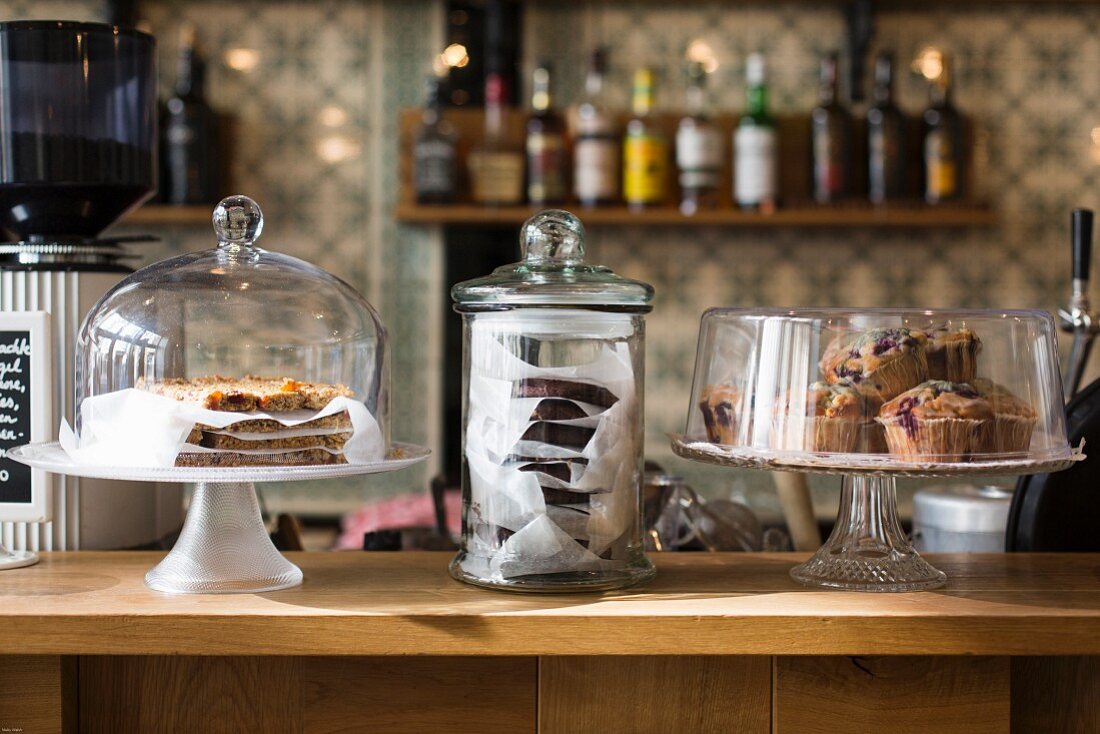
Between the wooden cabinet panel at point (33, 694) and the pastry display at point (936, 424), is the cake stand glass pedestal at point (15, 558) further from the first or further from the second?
the pastry display at point (936, 424)

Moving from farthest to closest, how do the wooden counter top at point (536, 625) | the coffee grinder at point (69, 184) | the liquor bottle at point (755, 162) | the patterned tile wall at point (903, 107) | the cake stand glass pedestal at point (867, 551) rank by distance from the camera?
the patterned tile wall at point (903, 107), the liquor bottle at point (755, 162), the coffee grinder at point (69, 184), the cake stand glass pedestal at point (867, 551), the wooden counter top at point (536, 625)

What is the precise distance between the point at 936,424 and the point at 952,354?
0.06m

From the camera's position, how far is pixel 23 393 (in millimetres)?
→ 981

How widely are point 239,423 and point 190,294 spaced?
15 centimetres

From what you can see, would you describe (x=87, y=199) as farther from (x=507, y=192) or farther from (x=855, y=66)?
(x=855, y=66)

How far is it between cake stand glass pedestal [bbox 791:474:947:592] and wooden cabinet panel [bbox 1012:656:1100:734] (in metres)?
0.09

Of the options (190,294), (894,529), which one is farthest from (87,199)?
(894,529)

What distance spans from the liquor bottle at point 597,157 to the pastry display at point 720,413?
166cm

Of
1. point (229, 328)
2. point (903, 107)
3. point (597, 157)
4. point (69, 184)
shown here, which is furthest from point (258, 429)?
point (903, 107)

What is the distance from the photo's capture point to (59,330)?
1.02 m

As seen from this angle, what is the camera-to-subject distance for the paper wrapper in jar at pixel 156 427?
81 centimetres

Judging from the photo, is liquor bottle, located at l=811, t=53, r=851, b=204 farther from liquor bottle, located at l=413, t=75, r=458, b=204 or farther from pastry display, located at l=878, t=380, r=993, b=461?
pastry display, located at l=878, t=380, r=993, b=461

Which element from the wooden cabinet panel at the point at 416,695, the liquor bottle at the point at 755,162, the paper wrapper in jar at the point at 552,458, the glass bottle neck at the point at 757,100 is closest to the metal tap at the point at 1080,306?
the paper wrapper in jar at the point at 552,458

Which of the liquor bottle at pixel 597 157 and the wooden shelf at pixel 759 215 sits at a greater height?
the liquor bottle at pixel 597 157
